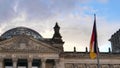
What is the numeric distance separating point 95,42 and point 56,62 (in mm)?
29981

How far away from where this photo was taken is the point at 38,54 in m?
71.1

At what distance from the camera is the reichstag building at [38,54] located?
2756 inches

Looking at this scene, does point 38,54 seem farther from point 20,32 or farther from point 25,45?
point 20,32

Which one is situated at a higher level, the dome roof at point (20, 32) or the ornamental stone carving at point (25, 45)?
the dome roof at point (20, 32)

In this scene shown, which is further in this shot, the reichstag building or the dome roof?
the dome roof

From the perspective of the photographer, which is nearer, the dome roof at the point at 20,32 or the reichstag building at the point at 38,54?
the reichstag building at the point at 38,54

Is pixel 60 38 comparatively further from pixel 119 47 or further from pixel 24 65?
pixel 119 47

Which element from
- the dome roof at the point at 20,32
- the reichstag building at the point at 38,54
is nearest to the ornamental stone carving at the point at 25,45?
the reichstag building at the point at 38,54

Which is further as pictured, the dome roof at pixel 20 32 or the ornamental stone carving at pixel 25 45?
the dome roof at pixel 20 32

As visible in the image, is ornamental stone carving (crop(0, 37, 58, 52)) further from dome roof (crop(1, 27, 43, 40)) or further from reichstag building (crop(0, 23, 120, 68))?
dome roof (crop(1, 27, 43, 40))

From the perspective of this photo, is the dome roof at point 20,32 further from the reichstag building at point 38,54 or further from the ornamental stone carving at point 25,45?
the ornamental stone carving at point 25,45

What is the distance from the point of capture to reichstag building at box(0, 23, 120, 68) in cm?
7000

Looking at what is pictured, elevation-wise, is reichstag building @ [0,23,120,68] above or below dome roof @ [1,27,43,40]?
below

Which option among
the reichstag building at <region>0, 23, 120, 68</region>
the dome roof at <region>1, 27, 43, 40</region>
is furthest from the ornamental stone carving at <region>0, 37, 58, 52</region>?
the dome roof at <region>1, 27, 43, 40</region>
